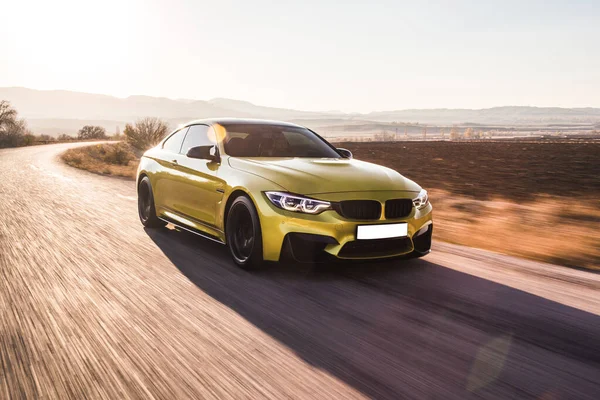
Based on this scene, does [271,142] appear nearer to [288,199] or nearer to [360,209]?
[288,199]

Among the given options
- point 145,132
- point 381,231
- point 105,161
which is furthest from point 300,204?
point 145,132

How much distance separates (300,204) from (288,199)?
0.42 feet

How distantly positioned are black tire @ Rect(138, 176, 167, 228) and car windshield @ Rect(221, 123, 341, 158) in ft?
6.34

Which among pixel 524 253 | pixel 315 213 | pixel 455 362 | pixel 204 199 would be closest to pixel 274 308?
pixel 315 213

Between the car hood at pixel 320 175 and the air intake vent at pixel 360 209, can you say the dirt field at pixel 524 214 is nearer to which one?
the car hood at pixel 320 175

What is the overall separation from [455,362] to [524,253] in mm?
3795

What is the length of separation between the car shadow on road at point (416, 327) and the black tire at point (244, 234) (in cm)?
14

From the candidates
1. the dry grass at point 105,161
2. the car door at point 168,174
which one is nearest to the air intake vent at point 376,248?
the car door at point 168,174

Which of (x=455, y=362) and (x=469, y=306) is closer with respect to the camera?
(x=455, y=362)

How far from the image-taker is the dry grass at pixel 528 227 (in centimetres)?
654

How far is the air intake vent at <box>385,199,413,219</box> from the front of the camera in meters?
5.07

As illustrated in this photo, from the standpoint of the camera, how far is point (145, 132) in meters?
48.6

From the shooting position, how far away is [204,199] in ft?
20.1

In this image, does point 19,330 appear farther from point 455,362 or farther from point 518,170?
point 518,170
